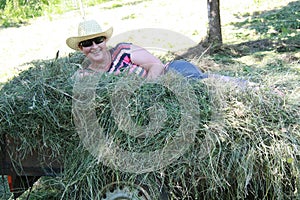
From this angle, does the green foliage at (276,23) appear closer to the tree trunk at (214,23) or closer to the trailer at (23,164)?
the tree trunk at (214,23)

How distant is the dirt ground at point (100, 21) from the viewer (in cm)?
1057

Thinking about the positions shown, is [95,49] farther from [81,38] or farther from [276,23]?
[276,23]

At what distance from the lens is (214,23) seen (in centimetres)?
841

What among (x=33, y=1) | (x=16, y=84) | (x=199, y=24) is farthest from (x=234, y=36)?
(x=33, y=1)

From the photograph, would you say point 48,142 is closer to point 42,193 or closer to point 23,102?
point 23,102

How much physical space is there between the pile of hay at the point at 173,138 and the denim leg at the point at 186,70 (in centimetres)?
37

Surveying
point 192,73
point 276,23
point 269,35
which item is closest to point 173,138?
point 192,73

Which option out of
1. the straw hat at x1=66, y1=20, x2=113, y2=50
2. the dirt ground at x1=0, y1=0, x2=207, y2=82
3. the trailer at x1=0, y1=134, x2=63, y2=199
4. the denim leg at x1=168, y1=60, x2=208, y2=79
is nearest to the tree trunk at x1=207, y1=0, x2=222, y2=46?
the dirt ground at x1=0, y1=0, x2=207, y2=82

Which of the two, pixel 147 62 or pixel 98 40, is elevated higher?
pixel 98 40

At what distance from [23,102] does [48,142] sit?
31 centimetres

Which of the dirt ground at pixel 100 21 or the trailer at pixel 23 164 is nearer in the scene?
the trailer at pixel 23 164

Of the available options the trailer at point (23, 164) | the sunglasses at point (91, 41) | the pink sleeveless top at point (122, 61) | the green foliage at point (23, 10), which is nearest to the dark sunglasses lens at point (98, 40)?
the sunglasses at point (91, 41)

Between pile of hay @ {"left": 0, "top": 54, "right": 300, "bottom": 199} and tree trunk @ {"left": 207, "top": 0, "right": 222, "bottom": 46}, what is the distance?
5497 millimetres

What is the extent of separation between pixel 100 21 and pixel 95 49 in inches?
397
